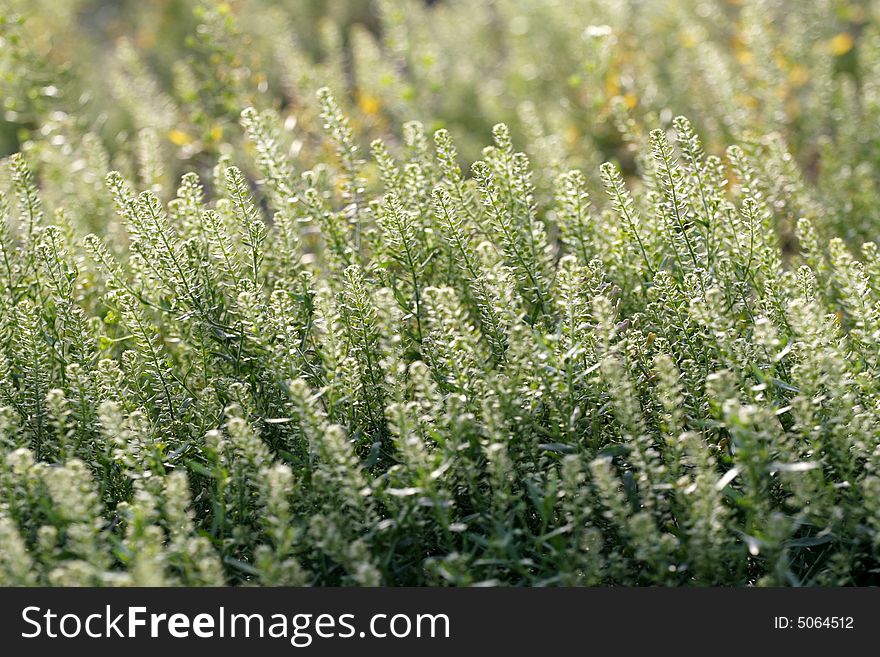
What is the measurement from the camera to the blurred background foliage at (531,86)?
14.7 feet

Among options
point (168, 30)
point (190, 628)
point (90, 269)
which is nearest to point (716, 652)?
point (190, 628)

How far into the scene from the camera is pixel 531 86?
5871 millimetres

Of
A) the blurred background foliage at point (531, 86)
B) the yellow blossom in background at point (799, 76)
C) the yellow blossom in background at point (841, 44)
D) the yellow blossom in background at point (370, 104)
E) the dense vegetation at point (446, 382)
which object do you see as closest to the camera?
the dense vegetation at point (446, 382)

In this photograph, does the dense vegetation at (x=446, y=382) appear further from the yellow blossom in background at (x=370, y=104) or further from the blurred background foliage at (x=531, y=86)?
the yellow blossom in background at (x=370, y=104)

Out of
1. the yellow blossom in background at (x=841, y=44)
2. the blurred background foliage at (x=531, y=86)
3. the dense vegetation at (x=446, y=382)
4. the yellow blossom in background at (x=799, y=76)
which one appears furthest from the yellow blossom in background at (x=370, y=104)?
the yellow blossom in background at (x=841, y=44)

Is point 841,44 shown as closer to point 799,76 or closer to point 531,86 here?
point 799,76

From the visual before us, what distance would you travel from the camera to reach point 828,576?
2.28m

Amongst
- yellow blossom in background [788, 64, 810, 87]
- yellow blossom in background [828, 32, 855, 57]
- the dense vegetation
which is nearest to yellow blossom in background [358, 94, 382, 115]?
the dense vegetation

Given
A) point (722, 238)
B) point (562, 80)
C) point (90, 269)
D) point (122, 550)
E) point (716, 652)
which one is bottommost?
point (716, 652)

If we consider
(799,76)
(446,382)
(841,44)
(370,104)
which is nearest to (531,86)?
(370,104)

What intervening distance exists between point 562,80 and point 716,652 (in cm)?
446

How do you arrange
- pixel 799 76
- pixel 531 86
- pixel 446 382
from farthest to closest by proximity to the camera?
1. pixel 531 86
2. pixel 799 76
3. pixel 446 382

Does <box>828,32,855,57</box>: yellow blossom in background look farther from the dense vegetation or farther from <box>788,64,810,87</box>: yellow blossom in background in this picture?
Result: the dense vegetation

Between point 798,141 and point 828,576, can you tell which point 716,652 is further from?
point 798,141
